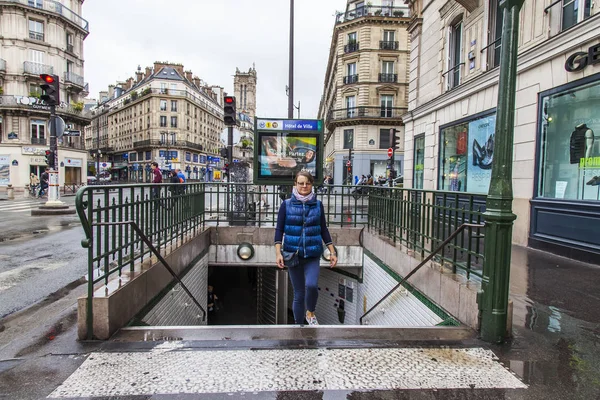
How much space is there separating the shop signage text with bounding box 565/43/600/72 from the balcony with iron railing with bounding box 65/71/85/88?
46.6m

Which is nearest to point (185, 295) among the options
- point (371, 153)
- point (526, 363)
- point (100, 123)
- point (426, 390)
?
point (426, 390)

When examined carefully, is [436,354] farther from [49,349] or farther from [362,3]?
[362,3]

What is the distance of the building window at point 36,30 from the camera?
3725cm

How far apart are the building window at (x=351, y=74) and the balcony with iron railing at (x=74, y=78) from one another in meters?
30.6

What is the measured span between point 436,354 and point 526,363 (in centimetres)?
68

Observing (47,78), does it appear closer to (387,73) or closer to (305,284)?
(305,284)

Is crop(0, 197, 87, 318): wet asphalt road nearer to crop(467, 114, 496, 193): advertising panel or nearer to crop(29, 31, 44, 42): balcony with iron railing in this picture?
crop(467, 114, 496, 193): advertising panel

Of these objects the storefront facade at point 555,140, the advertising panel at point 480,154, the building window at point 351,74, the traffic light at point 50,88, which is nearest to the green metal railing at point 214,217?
the storefront facade at point 555,140

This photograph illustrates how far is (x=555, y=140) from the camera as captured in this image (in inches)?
289

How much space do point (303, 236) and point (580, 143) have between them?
5.91 meters

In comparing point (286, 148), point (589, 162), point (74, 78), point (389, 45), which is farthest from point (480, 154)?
point (74, 78)

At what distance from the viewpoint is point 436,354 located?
10.0 ft

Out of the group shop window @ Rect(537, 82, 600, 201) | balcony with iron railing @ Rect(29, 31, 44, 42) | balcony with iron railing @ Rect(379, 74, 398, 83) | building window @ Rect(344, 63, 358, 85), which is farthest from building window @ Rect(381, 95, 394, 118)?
balcony with iron railing @ Rect(29, 31, 44, 42)

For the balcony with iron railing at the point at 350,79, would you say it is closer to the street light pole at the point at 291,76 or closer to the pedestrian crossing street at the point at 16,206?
Answer: the street light pole at the point at 291,76
